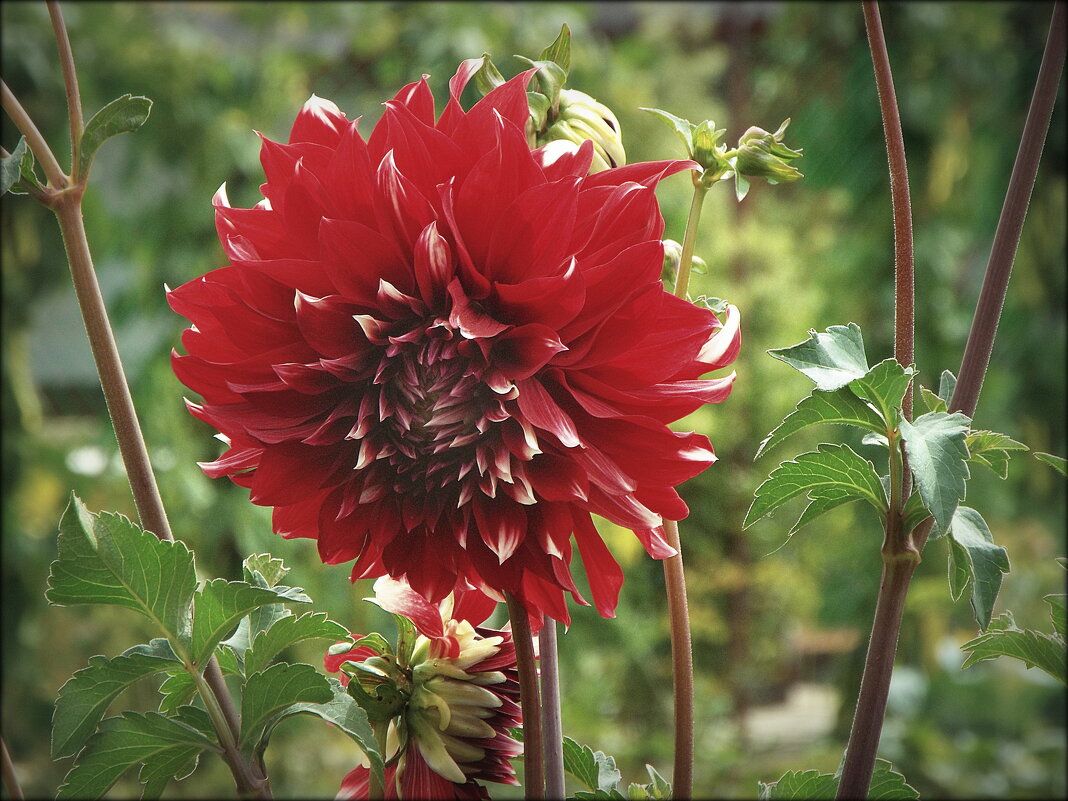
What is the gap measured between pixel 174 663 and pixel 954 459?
16 centimetres

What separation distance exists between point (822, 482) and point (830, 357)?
0.03 m

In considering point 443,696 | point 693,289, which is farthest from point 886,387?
point 693,289

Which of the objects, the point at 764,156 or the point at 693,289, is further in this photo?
the point at 693,289

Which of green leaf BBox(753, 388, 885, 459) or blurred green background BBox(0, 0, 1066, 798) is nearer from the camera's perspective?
green leaf BBox(753, 388, 885, 459)

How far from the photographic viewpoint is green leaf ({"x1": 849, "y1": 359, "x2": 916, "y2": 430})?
7.6 inches

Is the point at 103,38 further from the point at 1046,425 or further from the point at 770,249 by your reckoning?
the point at 1046,425

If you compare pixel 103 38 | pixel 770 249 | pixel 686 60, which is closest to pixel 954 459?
pixel 103 38

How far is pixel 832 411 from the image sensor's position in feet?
0.68

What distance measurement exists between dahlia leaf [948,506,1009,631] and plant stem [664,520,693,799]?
0.06m

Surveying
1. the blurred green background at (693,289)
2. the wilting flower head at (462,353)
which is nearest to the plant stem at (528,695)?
the wilting flower head at (462,353)

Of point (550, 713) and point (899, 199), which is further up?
point (899, 199)

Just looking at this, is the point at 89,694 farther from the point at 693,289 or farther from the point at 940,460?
the point at 693,289

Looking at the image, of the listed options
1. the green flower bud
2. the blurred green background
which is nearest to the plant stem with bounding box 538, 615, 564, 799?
the green flower bud

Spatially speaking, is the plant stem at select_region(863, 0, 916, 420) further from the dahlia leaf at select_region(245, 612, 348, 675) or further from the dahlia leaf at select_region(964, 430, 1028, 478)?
the dahlia leaf at select_region(245, 612, 348, 675)
